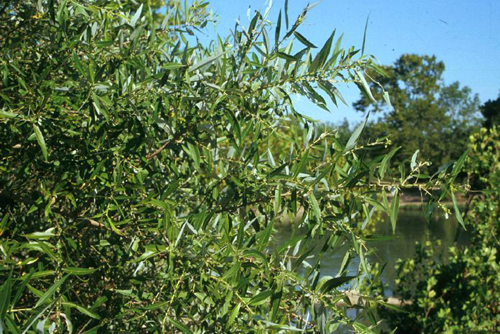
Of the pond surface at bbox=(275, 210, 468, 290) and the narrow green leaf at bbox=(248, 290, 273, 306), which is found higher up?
the narrow green leaf at bbox=(248, 290, 273, 306)

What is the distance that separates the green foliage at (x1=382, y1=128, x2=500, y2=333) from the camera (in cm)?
457

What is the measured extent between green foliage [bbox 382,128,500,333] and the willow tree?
10.1 feet

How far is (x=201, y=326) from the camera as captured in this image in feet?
5.52

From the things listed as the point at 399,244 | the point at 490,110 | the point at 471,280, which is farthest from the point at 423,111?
the point at 471,280

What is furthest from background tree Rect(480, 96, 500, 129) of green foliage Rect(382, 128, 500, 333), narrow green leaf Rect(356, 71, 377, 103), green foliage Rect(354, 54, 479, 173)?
narrow green leaf Rect(356, 71, 377, 103)

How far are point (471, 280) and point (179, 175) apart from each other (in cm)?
367

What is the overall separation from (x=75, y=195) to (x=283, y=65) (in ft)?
2.70

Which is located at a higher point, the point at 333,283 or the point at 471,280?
the point at 333,283

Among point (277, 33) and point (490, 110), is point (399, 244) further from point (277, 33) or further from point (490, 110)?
point (490, 110)

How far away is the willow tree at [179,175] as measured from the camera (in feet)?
5.15

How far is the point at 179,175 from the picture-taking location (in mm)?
1895

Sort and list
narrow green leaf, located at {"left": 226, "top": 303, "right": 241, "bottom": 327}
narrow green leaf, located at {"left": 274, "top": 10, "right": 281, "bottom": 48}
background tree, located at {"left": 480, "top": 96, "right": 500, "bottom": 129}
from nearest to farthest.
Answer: narrow green leaf, located at {"left": 226, "top": 303, "right": 241, "bottom": 327} → narrow green leaf, located at {"left": 274, "top": 10, "right": 281, "bottom": 48} → background tree, located at {"left": 480, "top": 96, "right": 500, "bottom": 129}

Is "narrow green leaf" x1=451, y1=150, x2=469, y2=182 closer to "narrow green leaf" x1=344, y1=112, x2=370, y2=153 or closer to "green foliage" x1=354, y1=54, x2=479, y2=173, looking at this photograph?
"narrow green leaf" x1=344, y1=112, x2=370, y2=153

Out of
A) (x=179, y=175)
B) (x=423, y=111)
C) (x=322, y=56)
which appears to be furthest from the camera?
(x=423, y=111)
